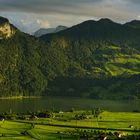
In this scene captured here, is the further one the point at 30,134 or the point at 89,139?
the point at 30,134

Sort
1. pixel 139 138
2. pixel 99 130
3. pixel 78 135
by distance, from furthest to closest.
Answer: pixel 99 130 < pixel 78 135 < pixel 139 138

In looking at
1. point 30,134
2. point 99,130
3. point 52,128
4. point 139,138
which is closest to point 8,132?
point 30,134

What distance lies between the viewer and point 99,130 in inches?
7618

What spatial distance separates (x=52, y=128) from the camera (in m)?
197

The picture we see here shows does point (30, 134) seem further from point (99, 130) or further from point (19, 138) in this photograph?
point (99, 130)

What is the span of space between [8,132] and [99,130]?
122ft

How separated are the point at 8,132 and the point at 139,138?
5021 centimetres

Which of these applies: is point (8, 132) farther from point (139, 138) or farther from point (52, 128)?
point (139, 138)

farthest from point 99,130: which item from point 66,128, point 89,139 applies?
point 89,139

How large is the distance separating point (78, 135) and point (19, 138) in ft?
71.5

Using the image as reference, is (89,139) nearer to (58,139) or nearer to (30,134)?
(58,139)

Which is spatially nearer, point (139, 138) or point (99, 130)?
point (139, 138)

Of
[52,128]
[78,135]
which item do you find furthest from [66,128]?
[78,135]

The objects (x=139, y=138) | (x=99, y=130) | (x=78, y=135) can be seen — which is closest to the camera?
(x=139, y=138)
